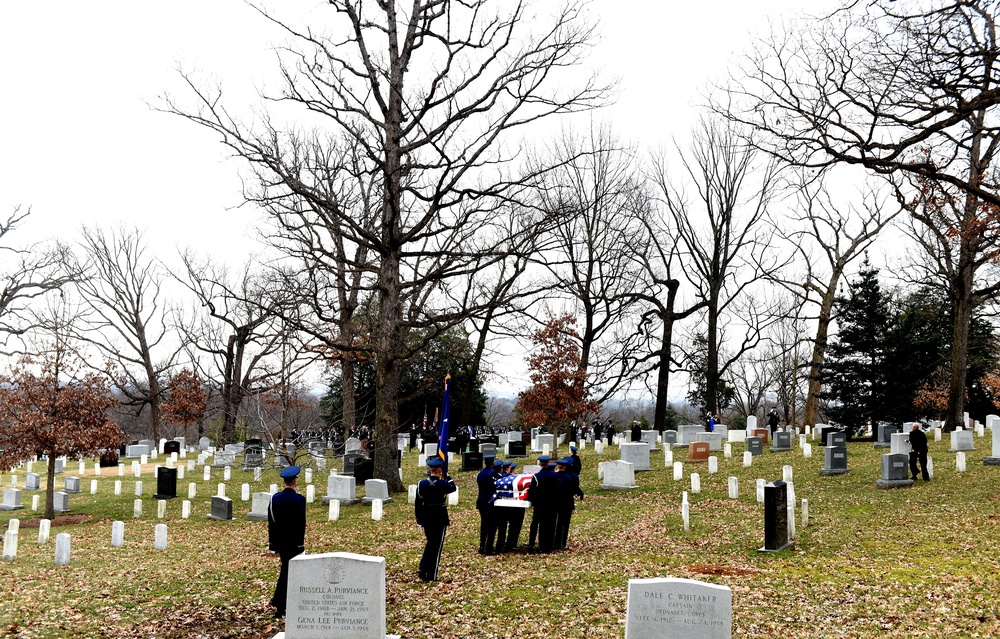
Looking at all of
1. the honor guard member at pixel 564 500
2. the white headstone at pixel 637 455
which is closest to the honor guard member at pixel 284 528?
the honor guard member at pixel 564 500

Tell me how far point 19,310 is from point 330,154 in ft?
70.7

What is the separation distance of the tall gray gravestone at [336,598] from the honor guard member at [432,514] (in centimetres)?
280

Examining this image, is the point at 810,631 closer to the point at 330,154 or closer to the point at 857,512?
the point at 857,512

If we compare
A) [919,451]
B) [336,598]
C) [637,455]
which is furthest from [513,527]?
[637,455]

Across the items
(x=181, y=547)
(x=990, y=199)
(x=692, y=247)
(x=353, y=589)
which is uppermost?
(x=692, y=247)

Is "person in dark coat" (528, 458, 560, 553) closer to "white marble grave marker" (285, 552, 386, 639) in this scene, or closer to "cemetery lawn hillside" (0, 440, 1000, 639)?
"cemetery lawn hillside" (0, 440, 1000, 639)

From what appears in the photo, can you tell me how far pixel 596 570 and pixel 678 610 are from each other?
4644 millimetres

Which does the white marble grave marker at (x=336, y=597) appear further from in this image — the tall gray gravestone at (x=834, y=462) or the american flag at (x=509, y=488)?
the tall gray gravestone at (x=834, y=462)

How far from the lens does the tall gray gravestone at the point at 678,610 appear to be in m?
6.50

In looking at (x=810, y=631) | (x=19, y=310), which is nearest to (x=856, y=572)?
(x=810, y=631)

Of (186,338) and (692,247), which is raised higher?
(692,247)

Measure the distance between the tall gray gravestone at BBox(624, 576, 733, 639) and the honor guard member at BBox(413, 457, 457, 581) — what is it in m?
4.11

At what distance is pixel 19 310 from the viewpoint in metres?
39.8

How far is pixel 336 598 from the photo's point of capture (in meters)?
7.50
